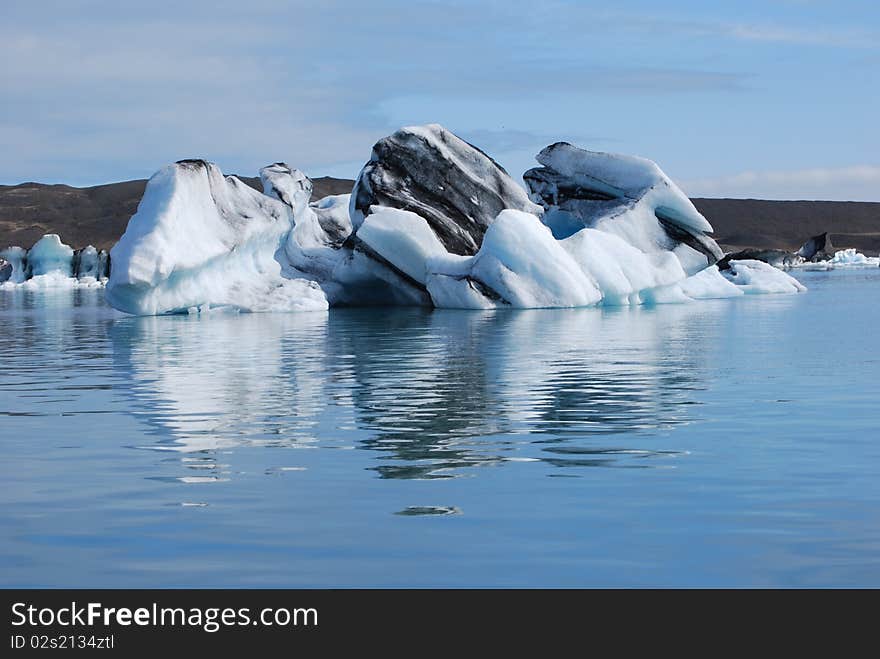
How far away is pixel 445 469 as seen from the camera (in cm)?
696

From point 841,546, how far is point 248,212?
22.3 metres

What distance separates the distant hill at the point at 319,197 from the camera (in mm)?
126625

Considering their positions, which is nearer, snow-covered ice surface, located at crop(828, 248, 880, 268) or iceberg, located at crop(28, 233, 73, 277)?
iceberg, located at crop(28, 233, 73, 277)

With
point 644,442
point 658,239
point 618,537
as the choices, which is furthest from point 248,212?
point 618,537

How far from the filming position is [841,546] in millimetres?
5133

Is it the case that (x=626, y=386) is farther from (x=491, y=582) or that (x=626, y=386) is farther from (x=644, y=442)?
(x=491, y=582)

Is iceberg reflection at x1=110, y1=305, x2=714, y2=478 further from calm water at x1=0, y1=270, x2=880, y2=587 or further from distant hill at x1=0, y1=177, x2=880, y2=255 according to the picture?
distant hill at x1=0, y1=177, x2=880, y2=255

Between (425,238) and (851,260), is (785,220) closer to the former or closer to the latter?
(851,260)

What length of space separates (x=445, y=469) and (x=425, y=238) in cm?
A: 1952

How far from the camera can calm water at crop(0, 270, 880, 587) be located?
493cm

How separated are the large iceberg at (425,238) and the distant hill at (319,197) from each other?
94.9 m

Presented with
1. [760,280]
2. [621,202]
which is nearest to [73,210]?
[760,280]

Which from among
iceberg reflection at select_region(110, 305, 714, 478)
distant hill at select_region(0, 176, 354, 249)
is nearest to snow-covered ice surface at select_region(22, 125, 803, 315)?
iceberg reflection at select_region(110, 305, 714, 478)

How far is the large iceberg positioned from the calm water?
9.51 metres
